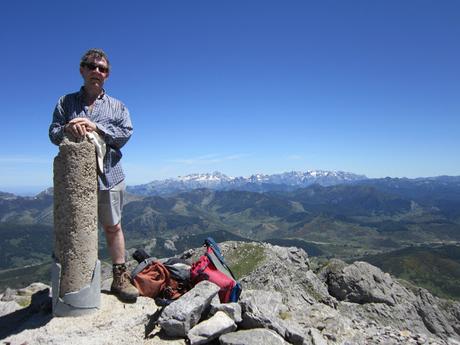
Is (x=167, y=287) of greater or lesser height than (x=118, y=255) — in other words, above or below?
below

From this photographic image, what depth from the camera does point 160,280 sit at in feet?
36.1

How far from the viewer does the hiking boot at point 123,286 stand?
1012 centimetres

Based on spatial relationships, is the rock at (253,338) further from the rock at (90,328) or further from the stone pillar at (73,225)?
the stone pillar at (73,225)

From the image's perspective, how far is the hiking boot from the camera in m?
10.1

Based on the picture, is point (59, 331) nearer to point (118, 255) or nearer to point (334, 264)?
point (118, 255)

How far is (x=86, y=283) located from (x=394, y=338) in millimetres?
10153

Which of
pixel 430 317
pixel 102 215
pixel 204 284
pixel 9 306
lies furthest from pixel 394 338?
pixel 430 317

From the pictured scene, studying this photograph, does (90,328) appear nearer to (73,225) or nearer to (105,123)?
(73,225)

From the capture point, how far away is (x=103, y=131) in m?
9.33

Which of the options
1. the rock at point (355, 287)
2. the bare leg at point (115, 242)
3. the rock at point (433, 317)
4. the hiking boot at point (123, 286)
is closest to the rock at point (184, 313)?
the hiking boot at point (123, 286)

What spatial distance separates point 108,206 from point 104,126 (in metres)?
2.02

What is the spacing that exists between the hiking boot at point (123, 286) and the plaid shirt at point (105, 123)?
240cm

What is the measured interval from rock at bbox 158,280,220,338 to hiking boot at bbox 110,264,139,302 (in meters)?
1.37

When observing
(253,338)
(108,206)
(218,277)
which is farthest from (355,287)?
(108,206)
